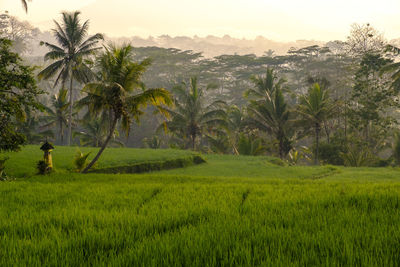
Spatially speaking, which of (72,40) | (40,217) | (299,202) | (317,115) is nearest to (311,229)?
(299,202)

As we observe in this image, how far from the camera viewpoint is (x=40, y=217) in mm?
4660

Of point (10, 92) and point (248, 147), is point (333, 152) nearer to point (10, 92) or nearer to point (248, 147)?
point (248, 147)

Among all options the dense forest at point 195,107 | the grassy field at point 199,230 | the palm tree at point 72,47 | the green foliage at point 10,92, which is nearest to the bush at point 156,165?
the dense forest at point 195,107

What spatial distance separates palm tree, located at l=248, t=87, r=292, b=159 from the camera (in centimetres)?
2158

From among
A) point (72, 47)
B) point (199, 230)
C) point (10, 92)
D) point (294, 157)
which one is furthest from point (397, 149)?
point (72, 47)

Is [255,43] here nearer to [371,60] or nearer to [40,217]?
[371,60]

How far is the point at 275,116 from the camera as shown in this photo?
21.8 m

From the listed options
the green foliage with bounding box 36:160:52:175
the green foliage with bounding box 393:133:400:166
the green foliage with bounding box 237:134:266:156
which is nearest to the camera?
the green foliage with bounding box 36:160:52:175

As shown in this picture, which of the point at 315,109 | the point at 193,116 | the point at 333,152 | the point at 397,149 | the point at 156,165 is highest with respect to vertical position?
the point at 315,109

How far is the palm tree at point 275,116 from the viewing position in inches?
849

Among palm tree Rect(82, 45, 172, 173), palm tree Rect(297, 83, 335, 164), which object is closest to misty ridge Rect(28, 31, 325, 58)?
palm tree Rect(297, 83, 335, 164)

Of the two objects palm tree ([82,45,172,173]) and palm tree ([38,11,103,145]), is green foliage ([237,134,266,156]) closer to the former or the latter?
palm tree ([82,45,172,173])

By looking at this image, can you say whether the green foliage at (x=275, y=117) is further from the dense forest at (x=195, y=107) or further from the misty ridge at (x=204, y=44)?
the misty ridge at (x=204, y=44)

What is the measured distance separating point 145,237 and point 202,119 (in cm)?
2007
